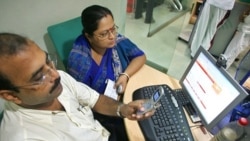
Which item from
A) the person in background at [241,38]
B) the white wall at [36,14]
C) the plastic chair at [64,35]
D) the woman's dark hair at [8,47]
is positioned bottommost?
the person in background at [241,38]

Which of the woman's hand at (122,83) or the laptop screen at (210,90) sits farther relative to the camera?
the woman's hand at (122,83)

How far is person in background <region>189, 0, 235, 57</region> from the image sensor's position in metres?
2.19

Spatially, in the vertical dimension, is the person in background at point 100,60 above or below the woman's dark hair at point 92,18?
below

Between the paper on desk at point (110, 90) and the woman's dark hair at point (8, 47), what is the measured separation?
629 millimetres

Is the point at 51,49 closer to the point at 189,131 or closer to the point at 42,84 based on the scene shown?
the point at 42,84

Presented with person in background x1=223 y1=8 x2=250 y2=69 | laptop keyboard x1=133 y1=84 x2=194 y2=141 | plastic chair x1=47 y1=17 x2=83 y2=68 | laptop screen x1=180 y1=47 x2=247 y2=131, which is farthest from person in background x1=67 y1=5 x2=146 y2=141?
person in background x1=223 y1=8 x2=250 y2=69

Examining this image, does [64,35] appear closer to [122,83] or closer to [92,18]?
[92,18]

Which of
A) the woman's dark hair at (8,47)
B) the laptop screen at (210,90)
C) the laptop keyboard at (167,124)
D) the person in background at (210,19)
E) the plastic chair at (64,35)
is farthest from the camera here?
the person in background at (210,19)

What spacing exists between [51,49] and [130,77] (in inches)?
29.5

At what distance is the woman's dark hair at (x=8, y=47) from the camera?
0.66 meters

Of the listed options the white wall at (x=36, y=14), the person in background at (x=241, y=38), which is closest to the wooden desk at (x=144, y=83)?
the white wall at (x=36, y=14)

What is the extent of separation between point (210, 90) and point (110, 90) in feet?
1.99

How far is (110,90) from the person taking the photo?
50.8 inches

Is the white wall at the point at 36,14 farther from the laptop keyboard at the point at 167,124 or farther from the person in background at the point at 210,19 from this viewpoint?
the person in background at the point at 210,19
